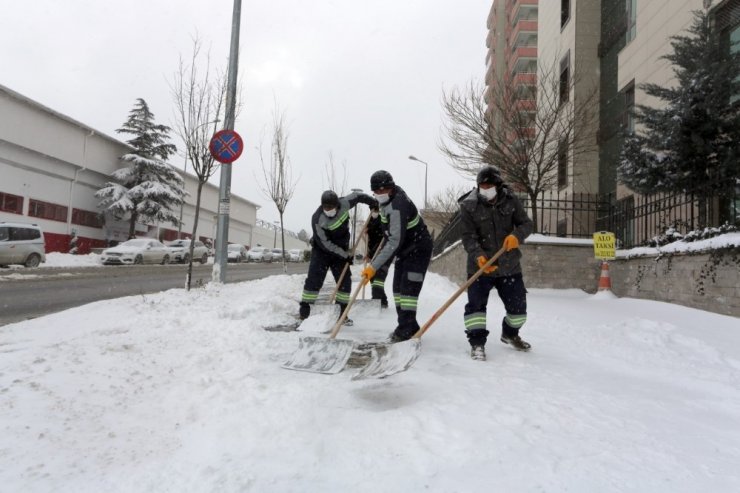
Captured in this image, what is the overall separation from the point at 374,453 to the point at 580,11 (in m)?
18.7

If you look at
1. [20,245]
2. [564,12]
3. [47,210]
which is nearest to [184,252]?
[47,210]

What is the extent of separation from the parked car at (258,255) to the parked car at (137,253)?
1154cm

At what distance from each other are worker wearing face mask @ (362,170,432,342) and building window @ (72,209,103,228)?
89.3 feet

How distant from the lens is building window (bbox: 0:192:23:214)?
21542 mm

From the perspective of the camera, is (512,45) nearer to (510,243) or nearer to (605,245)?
(605,245)

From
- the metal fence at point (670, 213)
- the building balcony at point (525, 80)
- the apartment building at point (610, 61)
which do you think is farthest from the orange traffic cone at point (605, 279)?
the building balcony at point (525, 80)

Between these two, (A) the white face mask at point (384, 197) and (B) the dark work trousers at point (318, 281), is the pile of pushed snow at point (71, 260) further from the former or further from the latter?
(A) the white face mask at point (384, 197)

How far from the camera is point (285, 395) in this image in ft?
9.48

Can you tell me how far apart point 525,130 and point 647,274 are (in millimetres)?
5018

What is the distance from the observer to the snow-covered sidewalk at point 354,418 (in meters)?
1.98

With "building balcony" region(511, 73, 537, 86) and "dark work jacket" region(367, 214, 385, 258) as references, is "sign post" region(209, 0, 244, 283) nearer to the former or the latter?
"dark work jacket" region(367, 214, 385, 258)

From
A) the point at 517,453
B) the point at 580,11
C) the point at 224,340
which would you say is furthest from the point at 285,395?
the point at 580,11

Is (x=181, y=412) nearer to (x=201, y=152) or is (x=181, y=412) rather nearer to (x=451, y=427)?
(x=451, y=427)

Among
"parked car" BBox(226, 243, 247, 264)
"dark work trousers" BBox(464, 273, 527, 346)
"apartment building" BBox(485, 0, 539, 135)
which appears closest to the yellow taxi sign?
"dark work trousers" BBox(464, 273, 527, 346)
